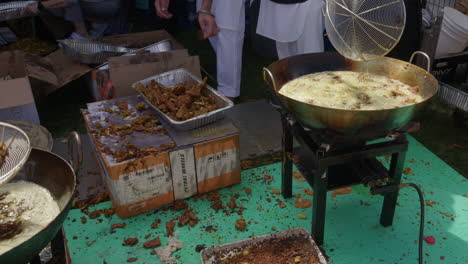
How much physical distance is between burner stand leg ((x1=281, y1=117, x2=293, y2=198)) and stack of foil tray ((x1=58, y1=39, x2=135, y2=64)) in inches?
99.6

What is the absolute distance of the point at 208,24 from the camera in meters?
4.09

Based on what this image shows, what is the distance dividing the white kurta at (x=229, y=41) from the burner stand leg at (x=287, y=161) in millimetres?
1742

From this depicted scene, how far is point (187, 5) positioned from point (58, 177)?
5.06 meters

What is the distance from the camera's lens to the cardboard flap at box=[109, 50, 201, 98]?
3.57 metres

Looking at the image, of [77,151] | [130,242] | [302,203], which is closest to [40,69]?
[77,151]

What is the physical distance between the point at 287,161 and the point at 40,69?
2811 mm

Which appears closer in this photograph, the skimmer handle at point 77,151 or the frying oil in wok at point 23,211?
the frying oil in wok at point 23,211

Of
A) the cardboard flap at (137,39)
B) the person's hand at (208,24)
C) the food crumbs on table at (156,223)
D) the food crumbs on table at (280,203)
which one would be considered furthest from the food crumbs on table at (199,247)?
the cardboard flap at (137,39)

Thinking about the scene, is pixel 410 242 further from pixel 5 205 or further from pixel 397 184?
pixel 5 205

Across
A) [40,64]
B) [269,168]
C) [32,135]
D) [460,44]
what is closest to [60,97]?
[40,64]

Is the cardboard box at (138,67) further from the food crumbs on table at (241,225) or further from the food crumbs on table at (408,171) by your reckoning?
the food crumbs on table at (408,171)

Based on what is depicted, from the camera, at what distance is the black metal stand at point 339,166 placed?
2.25 m

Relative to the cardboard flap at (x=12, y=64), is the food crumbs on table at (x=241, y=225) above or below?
below

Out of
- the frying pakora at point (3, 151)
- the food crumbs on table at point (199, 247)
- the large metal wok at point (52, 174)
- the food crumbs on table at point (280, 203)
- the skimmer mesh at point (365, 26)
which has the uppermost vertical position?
the skimmer mesh at point (365, 26)
